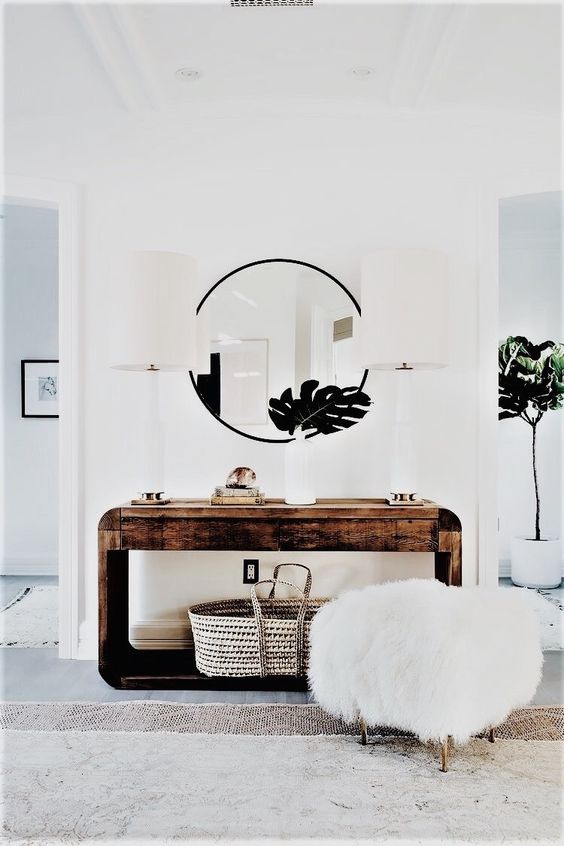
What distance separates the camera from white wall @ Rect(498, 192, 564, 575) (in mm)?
5344

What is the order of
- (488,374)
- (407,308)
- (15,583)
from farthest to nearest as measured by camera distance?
(15,583), (488,374), (407,308)

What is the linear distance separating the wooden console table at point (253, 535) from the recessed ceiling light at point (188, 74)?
1.85 m

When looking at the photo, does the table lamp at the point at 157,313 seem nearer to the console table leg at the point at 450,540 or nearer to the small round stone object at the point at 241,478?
the small round stone object at the point at 241,478

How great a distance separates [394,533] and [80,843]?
1615 mm

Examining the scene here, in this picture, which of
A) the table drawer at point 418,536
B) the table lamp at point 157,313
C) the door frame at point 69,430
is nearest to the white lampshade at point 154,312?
the table lamp at point 157,313

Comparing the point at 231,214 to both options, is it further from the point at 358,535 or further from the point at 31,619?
the point at 31,619

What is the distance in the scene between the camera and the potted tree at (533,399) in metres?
4.93

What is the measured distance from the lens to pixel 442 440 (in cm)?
346

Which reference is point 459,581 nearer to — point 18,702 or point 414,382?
point 414,382

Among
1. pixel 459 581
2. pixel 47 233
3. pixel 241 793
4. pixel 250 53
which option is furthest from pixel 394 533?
pixel 47 233

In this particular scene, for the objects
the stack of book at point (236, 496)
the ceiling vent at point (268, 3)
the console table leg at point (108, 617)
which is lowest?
the console table leg at point (108, 617)

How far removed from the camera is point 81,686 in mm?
3068

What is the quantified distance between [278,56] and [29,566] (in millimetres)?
4090

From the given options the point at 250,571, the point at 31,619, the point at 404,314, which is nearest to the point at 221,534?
the point at 250,571
